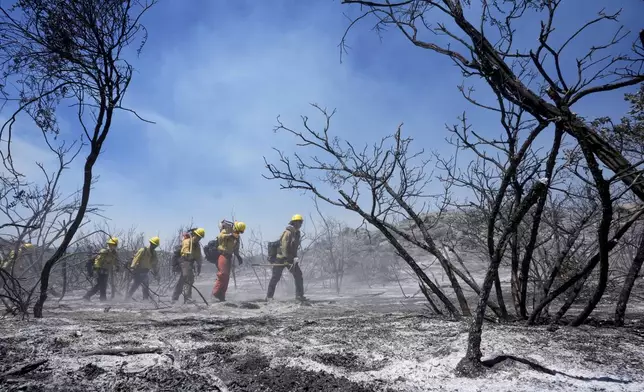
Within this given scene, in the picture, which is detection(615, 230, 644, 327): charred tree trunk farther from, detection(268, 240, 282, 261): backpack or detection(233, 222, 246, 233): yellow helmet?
detection(233, 222, 246, 233): yellow helmet

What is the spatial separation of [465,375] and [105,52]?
4768 millimetres

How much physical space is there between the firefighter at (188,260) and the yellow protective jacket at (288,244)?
2.04m

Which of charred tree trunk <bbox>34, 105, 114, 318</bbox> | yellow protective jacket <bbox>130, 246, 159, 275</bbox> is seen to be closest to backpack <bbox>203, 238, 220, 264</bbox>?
yellow protective jacket <bbox>130, 246, 159, 275</bbox>

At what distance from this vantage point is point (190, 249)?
9.05m

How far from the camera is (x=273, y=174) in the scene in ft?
14.5

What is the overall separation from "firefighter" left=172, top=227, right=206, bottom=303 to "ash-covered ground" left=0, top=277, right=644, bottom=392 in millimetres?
4802

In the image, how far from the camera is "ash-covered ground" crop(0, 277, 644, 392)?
239cm

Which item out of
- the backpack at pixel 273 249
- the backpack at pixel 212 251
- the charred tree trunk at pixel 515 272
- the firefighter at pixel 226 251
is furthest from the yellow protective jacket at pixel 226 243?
the charred tree trunk at pixel 515 272

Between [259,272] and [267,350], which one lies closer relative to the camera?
[267,350]

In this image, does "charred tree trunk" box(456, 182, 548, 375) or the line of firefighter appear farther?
the line of firefighter

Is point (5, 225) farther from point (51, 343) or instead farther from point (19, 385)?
point (19, 385)

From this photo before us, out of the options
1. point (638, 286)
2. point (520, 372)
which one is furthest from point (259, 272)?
point (520, 372)

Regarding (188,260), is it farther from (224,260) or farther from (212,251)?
(224,260)

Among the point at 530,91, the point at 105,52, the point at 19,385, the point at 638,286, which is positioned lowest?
the point at 19,385
